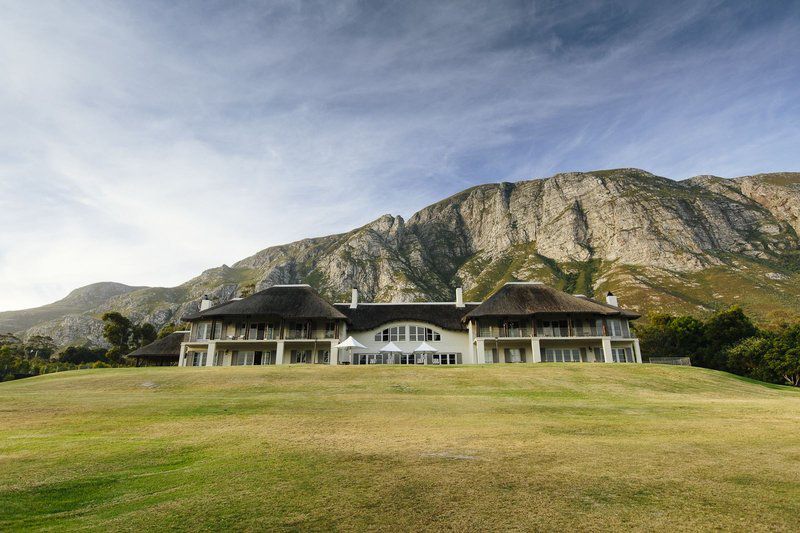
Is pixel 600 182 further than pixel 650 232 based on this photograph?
Yes

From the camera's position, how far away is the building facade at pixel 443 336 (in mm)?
44219

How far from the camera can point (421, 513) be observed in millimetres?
6000

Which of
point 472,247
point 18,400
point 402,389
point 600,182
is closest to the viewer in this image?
point 18,400

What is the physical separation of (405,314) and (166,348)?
30.4m

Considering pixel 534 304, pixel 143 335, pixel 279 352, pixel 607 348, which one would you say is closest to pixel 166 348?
pixel 279 352

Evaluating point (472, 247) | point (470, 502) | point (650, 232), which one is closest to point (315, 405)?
point (470, 502)

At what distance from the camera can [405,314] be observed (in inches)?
1924

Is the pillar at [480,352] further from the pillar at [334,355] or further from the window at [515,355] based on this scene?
the pillar at [334,355]

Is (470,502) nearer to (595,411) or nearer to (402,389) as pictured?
(595,411)

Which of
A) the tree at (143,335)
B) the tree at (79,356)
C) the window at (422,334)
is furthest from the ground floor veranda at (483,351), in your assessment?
the tree at (79,356)

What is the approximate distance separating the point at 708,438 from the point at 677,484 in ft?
19.4

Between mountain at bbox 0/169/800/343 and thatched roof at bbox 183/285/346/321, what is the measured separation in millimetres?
82232

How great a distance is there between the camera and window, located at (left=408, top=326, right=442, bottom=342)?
48338mm

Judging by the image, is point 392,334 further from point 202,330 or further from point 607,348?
point 607,348
